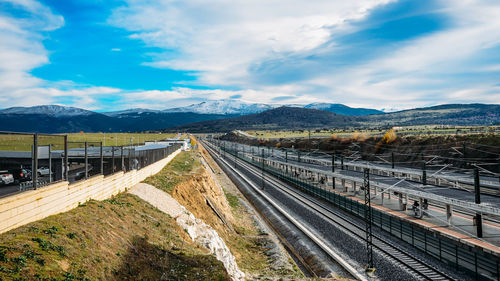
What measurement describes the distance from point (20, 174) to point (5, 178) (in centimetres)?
65

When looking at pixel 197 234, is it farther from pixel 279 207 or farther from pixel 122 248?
pixel 279 207

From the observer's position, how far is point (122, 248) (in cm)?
1283

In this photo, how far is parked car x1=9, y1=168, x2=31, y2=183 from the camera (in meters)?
10.6

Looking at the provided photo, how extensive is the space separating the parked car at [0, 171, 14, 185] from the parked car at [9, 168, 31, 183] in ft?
0.46

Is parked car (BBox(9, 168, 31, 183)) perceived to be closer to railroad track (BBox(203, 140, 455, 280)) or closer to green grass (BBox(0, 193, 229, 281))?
green grass (BBox(0, 193, 229, 281))

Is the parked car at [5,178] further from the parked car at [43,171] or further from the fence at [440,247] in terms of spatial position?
the fence at [440,247]

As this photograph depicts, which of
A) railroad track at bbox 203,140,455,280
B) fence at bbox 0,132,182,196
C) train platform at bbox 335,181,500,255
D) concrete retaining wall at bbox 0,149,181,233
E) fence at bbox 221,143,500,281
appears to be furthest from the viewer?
train platform at bbox 335,181,500,255

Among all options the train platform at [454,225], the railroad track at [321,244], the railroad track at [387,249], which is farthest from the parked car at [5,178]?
the train platform at [454,225]

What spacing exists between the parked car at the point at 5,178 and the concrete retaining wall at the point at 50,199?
542mm

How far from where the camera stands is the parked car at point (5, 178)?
10.1 meters

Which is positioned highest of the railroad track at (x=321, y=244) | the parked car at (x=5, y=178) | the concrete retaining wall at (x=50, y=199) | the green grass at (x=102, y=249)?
the parked car at (x=5, y=178)

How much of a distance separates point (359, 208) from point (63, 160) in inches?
1290

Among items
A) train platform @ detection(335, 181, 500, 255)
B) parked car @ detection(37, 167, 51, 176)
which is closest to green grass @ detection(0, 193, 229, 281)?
parked car @ detection(37, 167, 51, 176)

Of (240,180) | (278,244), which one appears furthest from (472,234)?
(240,180)
